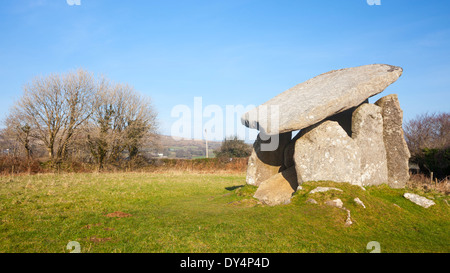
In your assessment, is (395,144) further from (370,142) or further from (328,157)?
(328,157)

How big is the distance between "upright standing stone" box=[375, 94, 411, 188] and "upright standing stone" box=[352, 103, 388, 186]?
34cm

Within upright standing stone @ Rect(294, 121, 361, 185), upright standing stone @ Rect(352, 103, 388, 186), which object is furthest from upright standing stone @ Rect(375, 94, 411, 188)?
upright standing stone @ Rect(294, 121, 361, 185)

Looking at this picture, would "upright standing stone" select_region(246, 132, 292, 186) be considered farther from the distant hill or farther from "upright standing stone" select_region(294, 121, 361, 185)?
the distant hill

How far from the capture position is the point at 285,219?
676 cm

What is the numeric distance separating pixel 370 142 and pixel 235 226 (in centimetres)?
548

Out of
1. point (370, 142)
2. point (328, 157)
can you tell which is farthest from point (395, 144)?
point (328, 157)

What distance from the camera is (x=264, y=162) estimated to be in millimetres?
11172

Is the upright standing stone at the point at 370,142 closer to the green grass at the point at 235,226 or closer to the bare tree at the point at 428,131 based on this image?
the green grass at the point at 235,226

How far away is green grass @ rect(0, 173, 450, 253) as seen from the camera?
5.50 metres

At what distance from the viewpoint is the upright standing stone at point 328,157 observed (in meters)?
8.84

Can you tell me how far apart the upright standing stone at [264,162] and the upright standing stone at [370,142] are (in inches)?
112
